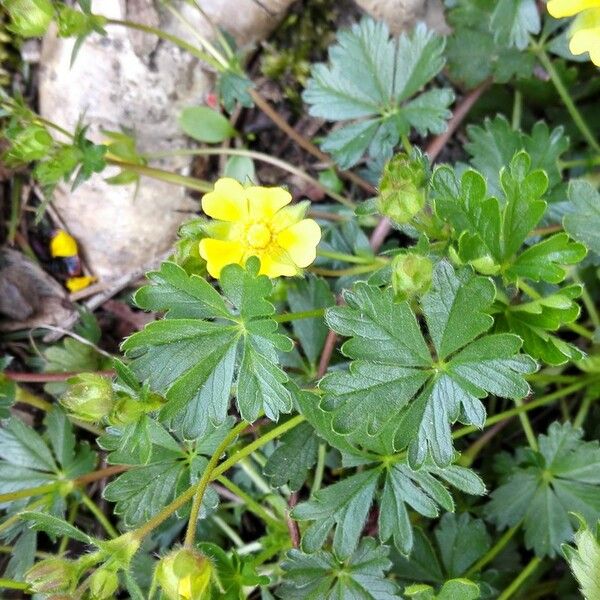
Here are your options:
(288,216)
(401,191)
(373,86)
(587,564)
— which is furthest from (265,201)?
(587,564)

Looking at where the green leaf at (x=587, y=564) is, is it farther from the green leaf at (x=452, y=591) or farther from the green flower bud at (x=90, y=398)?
the green flower bud at (x=90, y=398)

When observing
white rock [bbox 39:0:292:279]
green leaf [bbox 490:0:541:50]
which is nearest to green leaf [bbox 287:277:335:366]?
white rock [bbox 39:0:292:279]

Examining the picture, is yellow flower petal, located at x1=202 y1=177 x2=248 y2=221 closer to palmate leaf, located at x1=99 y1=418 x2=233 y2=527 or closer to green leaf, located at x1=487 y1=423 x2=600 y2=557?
palmate leaf, located at x1=99 y1=418 x2=233 y2=527

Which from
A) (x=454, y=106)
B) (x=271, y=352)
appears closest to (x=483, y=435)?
(x=271, y=352)

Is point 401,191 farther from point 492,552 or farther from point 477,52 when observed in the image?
point 492,552

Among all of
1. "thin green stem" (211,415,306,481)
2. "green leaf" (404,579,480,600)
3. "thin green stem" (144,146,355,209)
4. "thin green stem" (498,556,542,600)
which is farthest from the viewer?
"thin green stem" (144,146,355,209)

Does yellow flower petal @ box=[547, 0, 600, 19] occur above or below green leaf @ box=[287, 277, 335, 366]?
above
